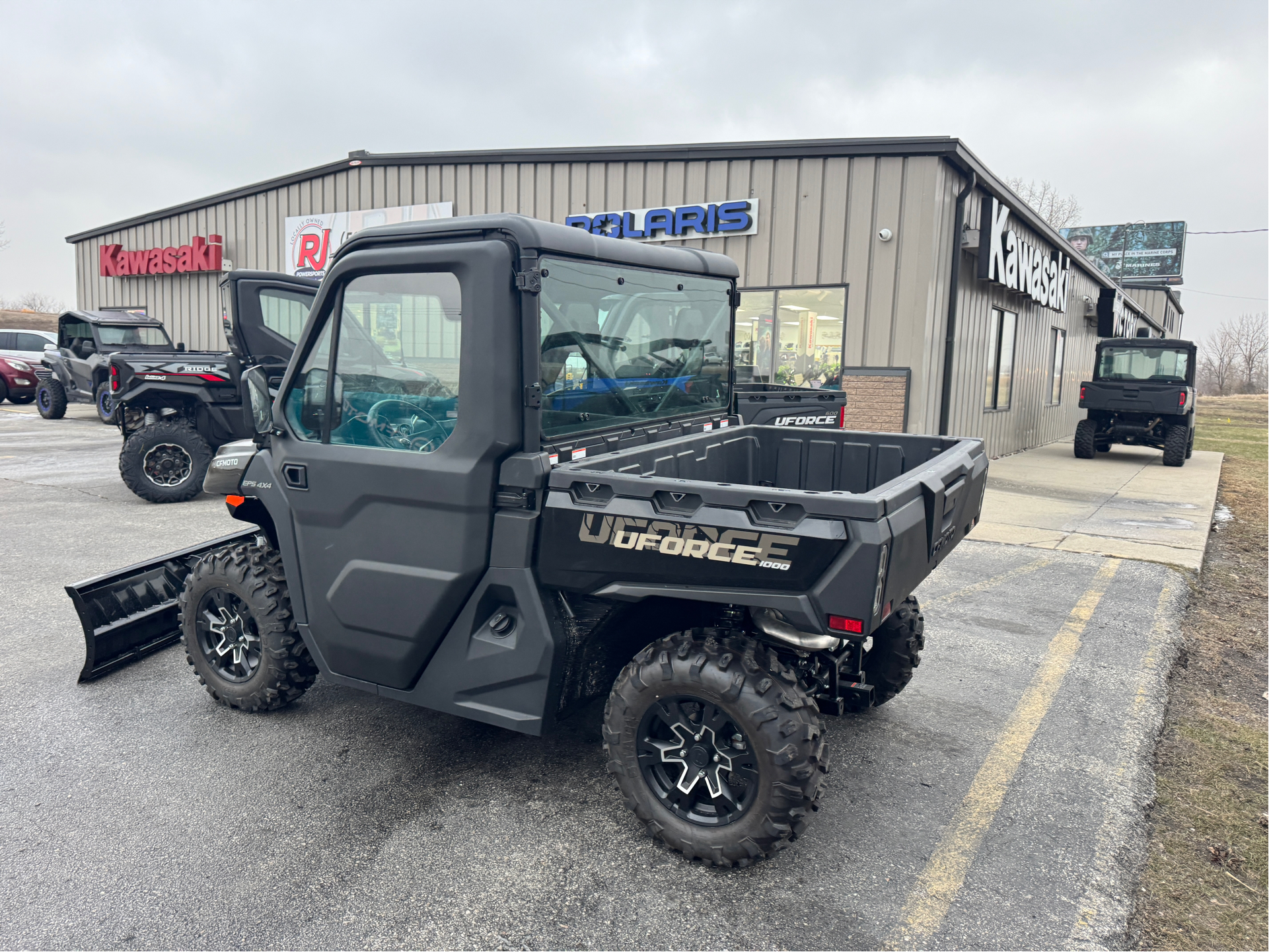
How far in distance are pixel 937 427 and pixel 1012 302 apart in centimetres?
526

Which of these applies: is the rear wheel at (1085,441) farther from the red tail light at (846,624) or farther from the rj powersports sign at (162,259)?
the rj powersports sign at (162,259)

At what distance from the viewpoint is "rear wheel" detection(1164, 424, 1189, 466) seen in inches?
601

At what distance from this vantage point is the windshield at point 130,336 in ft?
52.2

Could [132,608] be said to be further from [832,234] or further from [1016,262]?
[1016,262]

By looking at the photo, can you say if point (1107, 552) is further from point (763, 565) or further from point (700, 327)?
point (763, 565)

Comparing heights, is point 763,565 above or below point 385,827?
above

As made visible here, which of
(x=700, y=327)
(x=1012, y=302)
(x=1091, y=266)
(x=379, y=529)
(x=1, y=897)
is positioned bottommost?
(x=1, y=897)

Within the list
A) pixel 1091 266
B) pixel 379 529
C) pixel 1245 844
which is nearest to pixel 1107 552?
pixel 1245 844

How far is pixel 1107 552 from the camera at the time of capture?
25.3 ft

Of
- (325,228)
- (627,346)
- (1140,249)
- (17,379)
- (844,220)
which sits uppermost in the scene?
(1140,249)

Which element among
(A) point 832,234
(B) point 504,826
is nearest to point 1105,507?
(A) point 832,234

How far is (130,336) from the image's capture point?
16312mm

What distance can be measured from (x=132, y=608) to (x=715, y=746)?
337cm

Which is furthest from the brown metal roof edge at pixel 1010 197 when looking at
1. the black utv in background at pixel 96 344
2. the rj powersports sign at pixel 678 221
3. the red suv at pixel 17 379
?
the red suv at pixel 17 379
